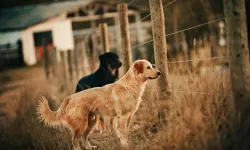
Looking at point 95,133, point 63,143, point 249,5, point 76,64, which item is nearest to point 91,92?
point 63,143

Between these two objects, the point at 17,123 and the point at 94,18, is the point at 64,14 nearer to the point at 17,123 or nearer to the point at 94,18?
the point at 94,18

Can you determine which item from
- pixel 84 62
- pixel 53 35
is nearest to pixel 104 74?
pixel 84 62

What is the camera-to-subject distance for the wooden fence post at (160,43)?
14.9ft

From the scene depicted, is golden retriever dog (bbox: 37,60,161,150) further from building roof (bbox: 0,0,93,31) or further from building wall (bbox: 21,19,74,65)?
building wall (bbox: 21,19,74,65)

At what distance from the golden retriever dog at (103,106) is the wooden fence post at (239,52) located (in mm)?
1519

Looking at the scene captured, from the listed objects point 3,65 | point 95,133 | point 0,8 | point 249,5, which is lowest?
point 95,133

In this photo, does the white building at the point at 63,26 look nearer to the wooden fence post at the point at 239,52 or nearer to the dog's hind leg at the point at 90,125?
the dog's hind leg at the point at 90,125

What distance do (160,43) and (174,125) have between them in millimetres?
1280

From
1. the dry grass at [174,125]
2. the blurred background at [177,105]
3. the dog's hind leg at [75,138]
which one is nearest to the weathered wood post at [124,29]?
the blurred background at [177,105]

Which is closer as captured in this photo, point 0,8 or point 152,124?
point 152,124

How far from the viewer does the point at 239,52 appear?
308 cm

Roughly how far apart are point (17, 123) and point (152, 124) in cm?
243

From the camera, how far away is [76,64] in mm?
12227

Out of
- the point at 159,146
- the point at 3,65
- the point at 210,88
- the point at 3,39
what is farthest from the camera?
the point at 3,39
